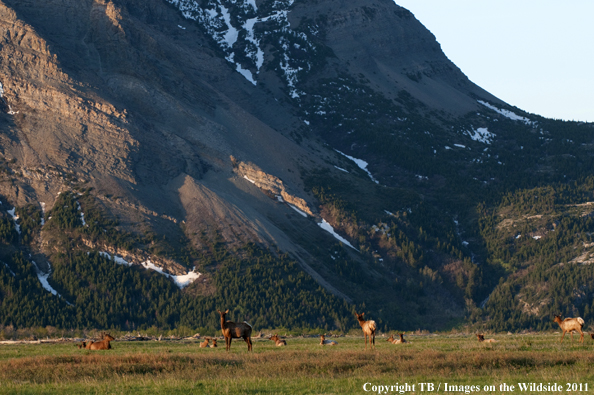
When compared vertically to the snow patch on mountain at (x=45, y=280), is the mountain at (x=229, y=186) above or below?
above

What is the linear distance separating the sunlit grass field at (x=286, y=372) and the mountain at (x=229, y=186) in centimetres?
4865

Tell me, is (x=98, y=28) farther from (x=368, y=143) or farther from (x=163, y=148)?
(x=368, y=143)

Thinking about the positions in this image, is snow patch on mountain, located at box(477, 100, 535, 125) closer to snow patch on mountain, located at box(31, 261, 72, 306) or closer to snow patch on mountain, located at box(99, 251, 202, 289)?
snow patch on mountain, located at box(99, 251, 202, 289)

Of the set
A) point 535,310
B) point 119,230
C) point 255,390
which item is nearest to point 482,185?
point 535,310

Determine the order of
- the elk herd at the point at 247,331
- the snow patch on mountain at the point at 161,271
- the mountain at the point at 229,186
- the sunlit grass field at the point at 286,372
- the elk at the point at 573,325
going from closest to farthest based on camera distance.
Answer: the sunlit grass field at the point at 286,372 < the elk herd at the point at 247,331 < the elk at the point at 573,325 < the mountain at the point at 229,186 < the snow patch on mountain at the point at 161,271

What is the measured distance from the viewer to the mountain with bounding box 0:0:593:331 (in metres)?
84.2

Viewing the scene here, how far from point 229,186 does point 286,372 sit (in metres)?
87.0

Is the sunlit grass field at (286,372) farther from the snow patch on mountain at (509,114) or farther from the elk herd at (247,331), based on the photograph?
the snow patch on mountain at (509,114)

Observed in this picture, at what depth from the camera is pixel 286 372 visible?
87.0 ft

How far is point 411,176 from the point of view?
491ft

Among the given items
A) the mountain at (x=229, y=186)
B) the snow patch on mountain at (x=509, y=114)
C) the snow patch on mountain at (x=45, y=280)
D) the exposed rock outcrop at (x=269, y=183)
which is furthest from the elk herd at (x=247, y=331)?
the snow patch on mountain at (x=509, y=114)

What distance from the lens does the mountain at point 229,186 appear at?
84250mm

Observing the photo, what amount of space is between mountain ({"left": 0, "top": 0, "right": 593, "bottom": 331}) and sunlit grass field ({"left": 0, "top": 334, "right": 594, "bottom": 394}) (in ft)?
160

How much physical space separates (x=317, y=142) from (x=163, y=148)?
48608 millimetres
